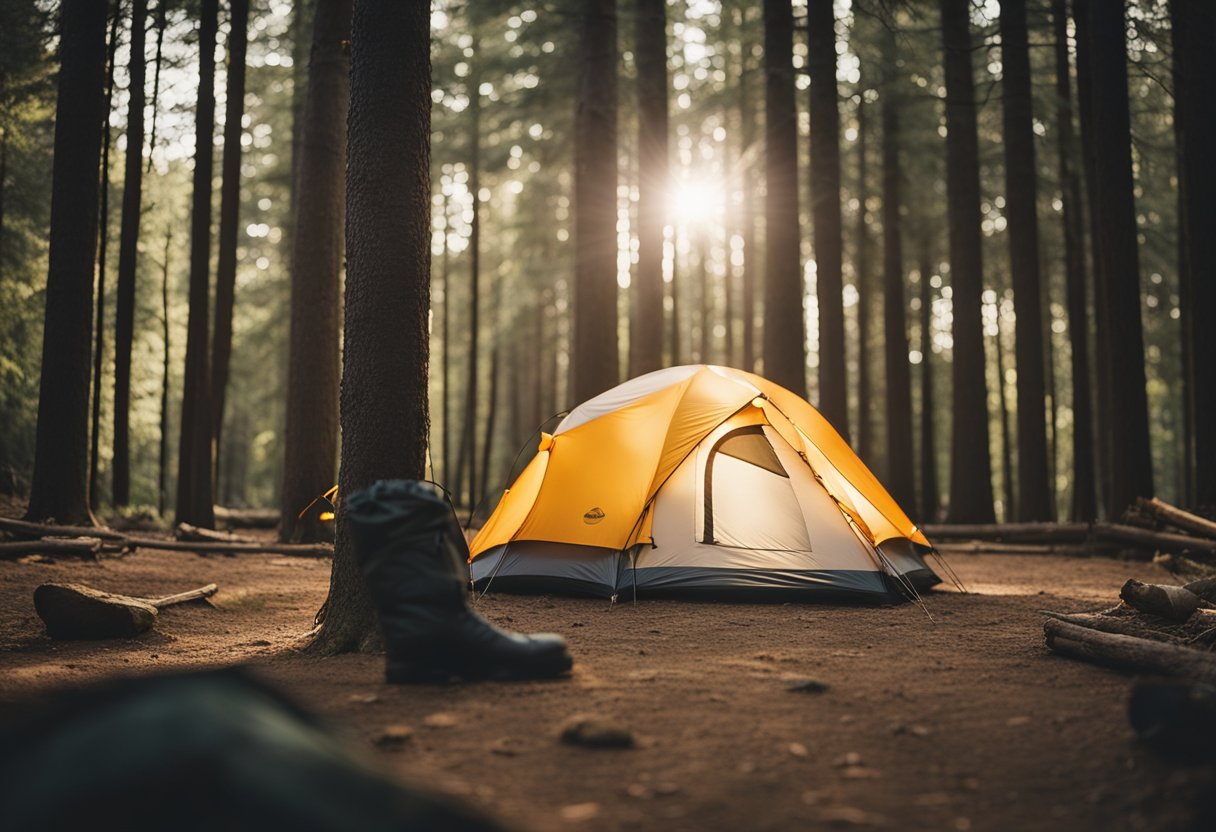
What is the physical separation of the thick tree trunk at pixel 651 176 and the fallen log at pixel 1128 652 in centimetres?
949

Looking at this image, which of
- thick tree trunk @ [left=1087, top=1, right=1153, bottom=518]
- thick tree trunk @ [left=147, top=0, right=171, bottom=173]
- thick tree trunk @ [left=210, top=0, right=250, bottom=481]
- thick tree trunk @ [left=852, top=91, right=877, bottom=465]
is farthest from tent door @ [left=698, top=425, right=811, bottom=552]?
thick tree trunk @ [left=852, top=91, right=877, bottom=465]

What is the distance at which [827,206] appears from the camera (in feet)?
51.6

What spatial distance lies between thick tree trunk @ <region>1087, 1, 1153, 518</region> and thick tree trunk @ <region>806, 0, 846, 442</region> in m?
4.00

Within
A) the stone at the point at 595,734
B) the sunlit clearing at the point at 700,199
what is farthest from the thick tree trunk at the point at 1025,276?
the stone at the point at 595,734

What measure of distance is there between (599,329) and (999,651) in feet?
26.5

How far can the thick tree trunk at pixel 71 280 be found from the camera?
10039 millimetres

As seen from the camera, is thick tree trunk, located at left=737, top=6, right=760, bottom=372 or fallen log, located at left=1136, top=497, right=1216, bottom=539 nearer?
fallen log, located at left=1136, top=497, right=1216, bottom=539

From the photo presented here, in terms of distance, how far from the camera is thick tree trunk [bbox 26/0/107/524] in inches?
395

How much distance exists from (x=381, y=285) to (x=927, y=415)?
61.7 ft

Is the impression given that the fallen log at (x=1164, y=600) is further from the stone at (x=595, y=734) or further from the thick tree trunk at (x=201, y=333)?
the thick tree trunk at (x=201, y=333)

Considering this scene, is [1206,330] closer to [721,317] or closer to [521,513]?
[521,513]

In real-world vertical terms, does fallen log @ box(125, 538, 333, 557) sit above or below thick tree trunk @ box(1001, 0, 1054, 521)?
below

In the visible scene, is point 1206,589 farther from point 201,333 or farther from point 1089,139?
point 201,333

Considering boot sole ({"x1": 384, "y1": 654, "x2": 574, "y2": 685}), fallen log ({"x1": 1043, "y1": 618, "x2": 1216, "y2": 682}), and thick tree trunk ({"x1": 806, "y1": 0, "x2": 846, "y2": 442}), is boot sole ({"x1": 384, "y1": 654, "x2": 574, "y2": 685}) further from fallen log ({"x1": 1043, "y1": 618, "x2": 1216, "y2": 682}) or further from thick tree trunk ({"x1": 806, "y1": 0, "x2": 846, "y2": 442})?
thick tree trunk ({"x1": 806, "y1": 0, "x2": 846, "y2": 442})
